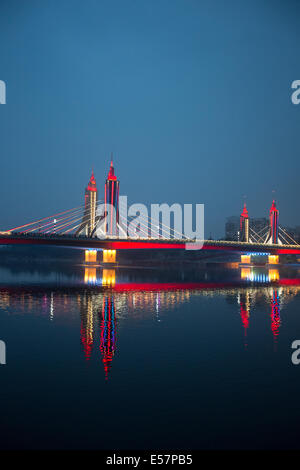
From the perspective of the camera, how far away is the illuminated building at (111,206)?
9369 centimetres

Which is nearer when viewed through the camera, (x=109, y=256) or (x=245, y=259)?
(x=109, y=256)

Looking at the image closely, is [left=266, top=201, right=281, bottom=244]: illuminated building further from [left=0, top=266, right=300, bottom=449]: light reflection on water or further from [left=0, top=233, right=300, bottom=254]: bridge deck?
[left=0, top=266, right=300, bottom=449]: light reflection on water

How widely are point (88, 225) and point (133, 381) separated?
95908 mm

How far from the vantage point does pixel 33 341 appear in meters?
18.1

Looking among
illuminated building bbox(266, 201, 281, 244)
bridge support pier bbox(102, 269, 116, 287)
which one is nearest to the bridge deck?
bridge support pier bbox(102, 269, 116, 287)

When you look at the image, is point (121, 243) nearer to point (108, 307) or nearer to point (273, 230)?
point (108, 307)

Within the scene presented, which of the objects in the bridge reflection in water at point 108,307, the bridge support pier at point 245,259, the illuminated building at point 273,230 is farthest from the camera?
the bridge support pier at point 245,259

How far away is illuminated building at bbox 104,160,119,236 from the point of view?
307 ft

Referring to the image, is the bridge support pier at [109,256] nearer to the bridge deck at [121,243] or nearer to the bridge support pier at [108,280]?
the bridge deck at [121,243]

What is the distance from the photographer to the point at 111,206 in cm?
10169

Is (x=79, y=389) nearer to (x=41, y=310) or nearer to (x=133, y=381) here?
(x=133, y=381)

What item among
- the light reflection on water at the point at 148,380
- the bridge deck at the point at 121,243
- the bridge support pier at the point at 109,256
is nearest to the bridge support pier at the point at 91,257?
the bridge support pier at the point at 109,256

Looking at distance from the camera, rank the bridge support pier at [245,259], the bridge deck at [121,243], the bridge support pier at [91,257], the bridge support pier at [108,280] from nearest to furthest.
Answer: the bridge support pier at [108,280], the bridge deck at [121,243], the bridge support pier at [91,257], the bridge support pier at [245,259]

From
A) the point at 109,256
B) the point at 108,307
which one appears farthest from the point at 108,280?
the point at 109,256
